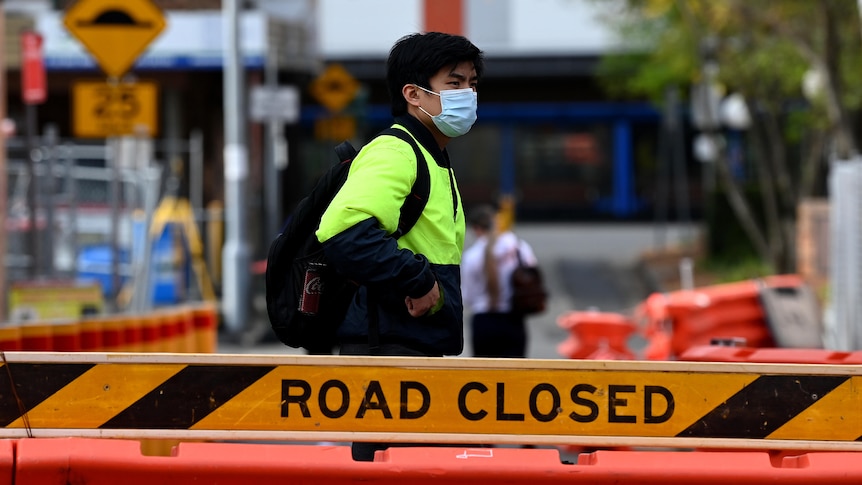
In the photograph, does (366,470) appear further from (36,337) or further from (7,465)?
(36,337)

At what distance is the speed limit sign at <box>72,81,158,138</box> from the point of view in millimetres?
12305

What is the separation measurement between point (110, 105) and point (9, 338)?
5.77 m

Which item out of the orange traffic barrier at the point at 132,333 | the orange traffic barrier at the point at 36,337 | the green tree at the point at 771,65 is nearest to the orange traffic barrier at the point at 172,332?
the orange traffic barrier at the point at 132,333

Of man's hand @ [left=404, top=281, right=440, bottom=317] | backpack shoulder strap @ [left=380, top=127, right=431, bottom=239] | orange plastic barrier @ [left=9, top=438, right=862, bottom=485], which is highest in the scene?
backpack shoulder strap @ [left=380, top=127, right=431, bottom=239]

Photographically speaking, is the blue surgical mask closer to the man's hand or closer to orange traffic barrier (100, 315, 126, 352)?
the man's hand

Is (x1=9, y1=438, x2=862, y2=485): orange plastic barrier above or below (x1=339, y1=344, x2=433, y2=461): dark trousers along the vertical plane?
below

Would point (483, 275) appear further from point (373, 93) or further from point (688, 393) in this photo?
point (373, 93)

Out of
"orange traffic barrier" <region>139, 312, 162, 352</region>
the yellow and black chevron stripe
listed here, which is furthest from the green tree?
the yellow and black chevron stripe

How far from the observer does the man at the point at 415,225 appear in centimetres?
447

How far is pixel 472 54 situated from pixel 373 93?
37101mm

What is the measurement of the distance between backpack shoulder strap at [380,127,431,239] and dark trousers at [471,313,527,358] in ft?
19.1

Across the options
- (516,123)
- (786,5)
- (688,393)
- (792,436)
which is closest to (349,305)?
(688,393)

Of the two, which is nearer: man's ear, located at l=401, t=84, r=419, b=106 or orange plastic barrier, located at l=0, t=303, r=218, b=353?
man's ear, located at l=401, t=84, r=419, b=106

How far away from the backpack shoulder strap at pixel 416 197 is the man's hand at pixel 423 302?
0.21 metres
